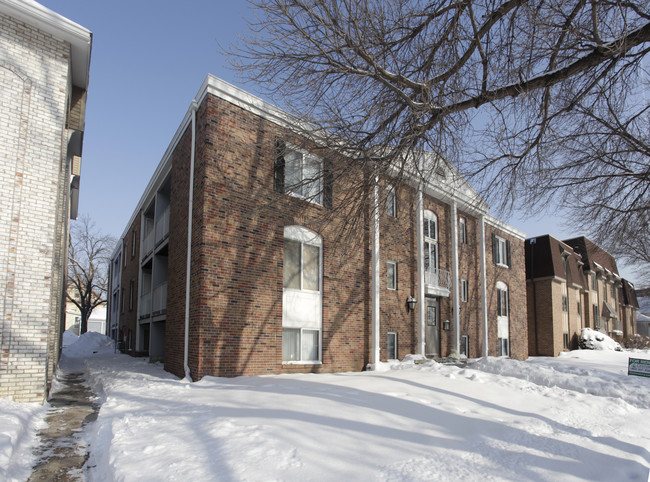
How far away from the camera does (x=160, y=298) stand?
52.2ft

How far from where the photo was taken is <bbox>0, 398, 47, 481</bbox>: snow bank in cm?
493

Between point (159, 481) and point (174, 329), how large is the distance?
868 cm

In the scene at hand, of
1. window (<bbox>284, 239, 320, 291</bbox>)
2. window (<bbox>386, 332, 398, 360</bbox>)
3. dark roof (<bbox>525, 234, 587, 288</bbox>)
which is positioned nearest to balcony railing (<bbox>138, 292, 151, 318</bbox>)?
window (<bbox>284, 239, 320, 291</bbox>)

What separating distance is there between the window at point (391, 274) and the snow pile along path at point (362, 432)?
6290 millimetres

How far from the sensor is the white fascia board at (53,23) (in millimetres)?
8297

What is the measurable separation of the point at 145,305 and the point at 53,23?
41.2 feet

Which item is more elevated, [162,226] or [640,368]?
[162,226]

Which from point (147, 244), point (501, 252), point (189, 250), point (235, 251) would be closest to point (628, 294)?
point (501, 252)

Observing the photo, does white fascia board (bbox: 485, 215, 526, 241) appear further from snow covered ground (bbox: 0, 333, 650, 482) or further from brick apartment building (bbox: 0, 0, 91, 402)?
brick apartment building (bbox: 0, 0, 91, 402)

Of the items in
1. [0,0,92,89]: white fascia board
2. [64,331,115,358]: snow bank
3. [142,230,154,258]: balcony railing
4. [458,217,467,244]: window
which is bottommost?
[64,331,115,358]: snow bank

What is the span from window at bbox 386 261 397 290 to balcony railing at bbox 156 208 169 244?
7788 mm

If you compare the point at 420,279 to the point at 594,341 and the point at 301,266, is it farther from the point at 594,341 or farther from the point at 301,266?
the point at 594,341

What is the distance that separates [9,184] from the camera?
8.12m

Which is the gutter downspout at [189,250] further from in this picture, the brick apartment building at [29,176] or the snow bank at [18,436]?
the snow bank at [18,436]
